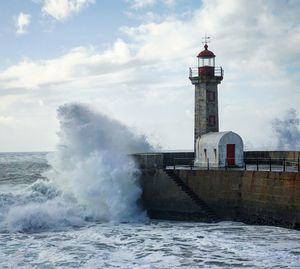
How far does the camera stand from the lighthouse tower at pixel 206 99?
1970cm

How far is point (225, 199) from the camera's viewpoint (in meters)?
14.9

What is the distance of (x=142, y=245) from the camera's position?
11633 mm

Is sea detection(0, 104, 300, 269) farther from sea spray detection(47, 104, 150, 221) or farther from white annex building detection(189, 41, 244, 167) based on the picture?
white annex building detection(189, 41, 244, 167)

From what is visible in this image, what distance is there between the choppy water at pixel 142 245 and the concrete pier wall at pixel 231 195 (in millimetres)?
486

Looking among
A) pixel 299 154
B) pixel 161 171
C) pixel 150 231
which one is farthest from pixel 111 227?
pixel 299 154

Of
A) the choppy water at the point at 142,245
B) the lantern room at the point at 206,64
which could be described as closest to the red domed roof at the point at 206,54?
the lantern room at the point at 206,64

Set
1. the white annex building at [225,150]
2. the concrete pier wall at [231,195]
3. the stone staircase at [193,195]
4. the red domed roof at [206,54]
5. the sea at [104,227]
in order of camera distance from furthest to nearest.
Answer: the red domed roof at [206,54], the white annex building at [225,150], the stone staircase at [193,195], the concrete pier wall at [231,195], the sea at [104,227]

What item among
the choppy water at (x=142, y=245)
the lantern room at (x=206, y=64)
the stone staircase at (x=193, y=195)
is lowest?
the choppy water at (x=142, y=245)

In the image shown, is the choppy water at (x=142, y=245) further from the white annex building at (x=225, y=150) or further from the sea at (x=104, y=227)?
the white annex building at (x=225, y=150)

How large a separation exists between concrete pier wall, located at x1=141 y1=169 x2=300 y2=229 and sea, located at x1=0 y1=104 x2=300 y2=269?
388mm

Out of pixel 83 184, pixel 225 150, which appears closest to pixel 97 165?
pixel 83 184

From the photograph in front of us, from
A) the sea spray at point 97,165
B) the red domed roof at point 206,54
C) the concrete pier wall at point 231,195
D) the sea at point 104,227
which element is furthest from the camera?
the red domed roof at point 206,54

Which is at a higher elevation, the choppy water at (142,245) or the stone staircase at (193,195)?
the stone staircase at (193,195)

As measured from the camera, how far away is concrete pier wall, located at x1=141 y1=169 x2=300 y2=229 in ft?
43.4
